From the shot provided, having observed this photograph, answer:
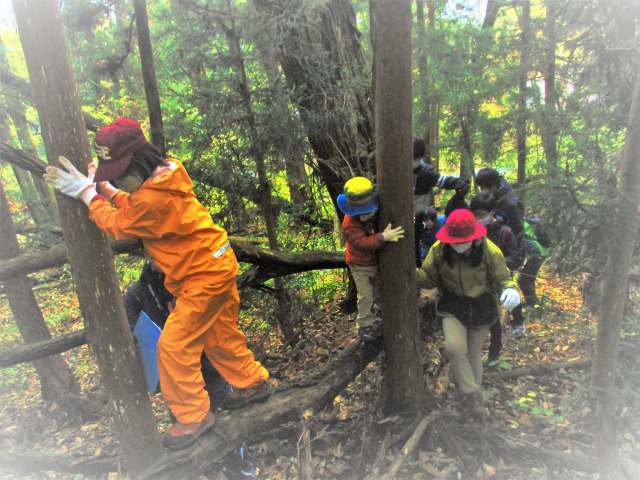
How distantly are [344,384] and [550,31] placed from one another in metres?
5.83

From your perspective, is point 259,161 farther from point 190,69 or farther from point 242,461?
point 242,461

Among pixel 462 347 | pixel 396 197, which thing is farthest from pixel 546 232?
pixel 396 197

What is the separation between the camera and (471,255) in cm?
328

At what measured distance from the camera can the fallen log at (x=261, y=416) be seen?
2586mm

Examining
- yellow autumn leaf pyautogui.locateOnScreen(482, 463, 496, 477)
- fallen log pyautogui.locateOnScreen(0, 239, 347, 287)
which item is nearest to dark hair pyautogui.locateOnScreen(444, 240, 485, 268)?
yellow autumn leaf pyautogui.locateOnScreen(482, 463, 496, 477)

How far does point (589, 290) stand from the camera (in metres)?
3.94

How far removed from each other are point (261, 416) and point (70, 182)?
7.06 feet

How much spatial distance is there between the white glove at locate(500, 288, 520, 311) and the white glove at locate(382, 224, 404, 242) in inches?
44.7

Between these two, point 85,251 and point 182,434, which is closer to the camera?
point 85,251

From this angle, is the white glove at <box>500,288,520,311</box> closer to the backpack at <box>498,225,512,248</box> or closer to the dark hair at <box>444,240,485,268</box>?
the dark hair at <box>444,240,485,268</box>

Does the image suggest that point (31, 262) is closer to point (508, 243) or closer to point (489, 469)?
point (489, 469)

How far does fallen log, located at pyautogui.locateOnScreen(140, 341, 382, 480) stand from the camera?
8.48ft

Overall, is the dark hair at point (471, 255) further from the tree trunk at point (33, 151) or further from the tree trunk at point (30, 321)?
the tree trunk at point (33, 151)

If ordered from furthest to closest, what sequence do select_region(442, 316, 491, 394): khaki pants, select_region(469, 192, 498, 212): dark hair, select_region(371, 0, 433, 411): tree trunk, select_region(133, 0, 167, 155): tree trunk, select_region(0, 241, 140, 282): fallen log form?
select_region(133, 0, 167, 155): tree trunk < select_region(469, 192, 498, 212): dark hair < select_region(442, 316, 491, 394): khaki pants < select_region(0, 241, 140, 282): fallen log < select_region(371, 0, 433, 411): tree trunk
